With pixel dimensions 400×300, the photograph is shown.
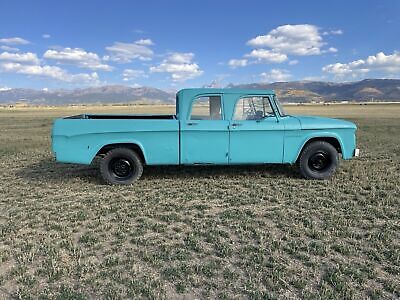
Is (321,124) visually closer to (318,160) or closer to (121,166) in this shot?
(318,160)

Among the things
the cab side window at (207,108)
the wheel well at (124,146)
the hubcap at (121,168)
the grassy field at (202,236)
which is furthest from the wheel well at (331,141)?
the hubcap at (121,168)

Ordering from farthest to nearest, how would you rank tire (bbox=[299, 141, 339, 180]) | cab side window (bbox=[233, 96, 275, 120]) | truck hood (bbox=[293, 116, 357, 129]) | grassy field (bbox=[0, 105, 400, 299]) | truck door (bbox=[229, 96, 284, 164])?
tire (bbox=[299, 141, 339, 180]) → truck hood (bbox=[293, 116, 357, 129]) → cab side window (bbox=[233, 96, 275, 120]) → truck door (bbox=[229, 96, 284, 164]) → grassy field (bbox=[0, 105, 400, 299])

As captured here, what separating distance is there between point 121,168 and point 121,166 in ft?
0.14

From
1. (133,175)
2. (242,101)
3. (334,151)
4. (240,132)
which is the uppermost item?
(242,101)

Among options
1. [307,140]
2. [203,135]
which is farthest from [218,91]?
[307,140]

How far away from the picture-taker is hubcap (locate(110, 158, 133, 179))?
21.2 feet

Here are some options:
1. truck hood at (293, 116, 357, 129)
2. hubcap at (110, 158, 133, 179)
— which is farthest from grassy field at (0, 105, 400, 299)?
truck hood at (293, 116, 357, 129)

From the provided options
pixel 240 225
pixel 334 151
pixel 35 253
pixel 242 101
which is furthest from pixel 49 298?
pixel 334 151

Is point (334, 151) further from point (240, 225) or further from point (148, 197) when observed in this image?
point (148, 197)

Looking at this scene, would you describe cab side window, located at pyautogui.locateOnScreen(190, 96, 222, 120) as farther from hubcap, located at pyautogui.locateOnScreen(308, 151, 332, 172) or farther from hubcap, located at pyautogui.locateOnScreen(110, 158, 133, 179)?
hubcap, located at pyautogui.locateOnScreen(308, 151, 332, 172)

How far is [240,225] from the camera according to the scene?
4.51 m

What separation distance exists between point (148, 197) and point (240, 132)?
6.99 feet

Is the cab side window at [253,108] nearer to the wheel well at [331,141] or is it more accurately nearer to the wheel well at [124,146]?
the wheel well at [331,141]

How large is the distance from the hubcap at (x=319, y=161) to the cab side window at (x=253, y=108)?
1.27 meters
